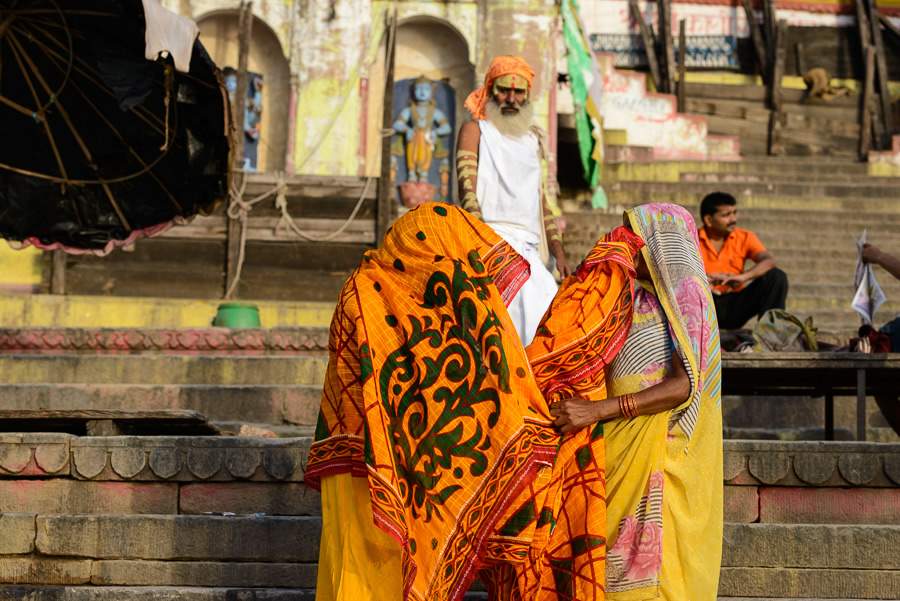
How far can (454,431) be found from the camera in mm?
3625

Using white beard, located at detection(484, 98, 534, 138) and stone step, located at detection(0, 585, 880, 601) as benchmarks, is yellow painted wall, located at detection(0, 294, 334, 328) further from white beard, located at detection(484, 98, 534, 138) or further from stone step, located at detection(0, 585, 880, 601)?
stone step, located at detection(0, 585, 880, 601)

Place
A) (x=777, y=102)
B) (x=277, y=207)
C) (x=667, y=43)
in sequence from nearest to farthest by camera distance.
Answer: (x=277, y=207) → (x=777, y=102) → (x=667, y=43)

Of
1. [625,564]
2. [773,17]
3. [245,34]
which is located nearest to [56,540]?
[625,564]

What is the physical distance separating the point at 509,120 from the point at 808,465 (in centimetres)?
223

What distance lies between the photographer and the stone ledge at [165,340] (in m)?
8.09

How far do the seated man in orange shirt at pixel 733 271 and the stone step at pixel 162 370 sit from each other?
272 cm

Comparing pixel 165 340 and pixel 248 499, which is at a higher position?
pixel 165 340

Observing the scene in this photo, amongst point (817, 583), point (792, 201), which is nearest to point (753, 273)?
point (817, 583)

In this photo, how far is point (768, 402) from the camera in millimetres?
7629

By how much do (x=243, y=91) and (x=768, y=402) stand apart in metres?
7.33

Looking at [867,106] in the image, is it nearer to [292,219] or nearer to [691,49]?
[691,49]

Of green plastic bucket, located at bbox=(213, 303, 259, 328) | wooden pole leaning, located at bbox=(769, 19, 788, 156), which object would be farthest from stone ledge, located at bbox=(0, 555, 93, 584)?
wooden pole leaning, located at bbox=(769, 19, 788, 156)

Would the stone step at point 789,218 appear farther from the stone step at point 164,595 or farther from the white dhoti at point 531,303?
the stone step at point 164,595

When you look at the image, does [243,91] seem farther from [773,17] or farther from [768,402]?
[773,17]
